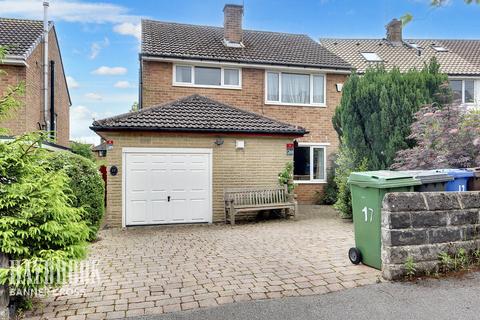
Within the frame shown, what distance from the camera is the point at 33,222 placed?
3875 millimetres

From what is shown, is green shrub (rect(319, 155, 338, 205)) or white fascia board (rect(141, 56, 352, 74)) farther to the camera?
green shrub (rect(319, 155, 338, 205))

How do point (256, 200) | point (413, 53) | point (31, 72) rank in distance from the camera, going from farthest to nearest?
1. point (413, 53)
2. point (31, 72)
3. point (256, 200)

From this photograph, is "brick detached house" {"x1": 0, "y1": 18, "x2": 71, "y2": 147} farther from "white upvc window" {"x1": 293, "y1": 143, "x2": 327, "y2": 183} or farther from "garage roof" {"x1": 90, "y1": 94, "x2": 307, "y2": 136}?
"white upvc window" {"x1": 293, "y1": 143, "x2": 327, "y2": 183}

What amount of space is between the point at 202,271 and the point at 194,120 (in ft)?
19.5

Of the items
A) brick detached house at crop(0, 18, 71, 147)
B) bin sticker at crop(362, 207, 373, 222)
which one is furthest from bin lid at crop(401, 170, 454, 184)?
brick detached house at crop(0, 18, 71, 147)

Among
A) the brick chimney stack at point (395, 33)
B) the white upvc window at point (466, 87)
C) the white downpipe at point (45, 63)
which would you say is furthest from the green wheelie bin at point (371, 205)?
the brick chimney stack at point (395, 33)

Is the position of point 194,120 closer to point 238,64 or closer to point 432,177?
point 238,64

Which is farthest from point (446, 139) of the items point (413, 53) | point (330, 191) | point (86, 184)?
point (413, 53)

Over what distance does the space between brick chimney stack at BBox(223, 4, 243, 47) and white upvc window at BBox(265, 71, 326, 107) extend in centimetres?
277

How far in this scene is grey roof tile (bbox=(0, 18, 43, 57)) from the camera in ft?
41.7

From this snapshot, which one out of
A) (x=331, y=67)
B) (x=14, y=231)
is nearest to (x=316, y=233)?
(x=14, y=231)

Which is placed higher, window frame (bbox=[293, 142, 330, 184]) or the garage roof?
the garage roof

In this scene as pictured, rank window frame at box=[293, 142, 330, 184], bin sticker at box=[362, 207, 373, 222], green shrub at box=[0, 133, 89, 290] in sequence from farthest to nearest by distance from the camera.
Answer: window frame at box=[293, 142, 330, 184], bin sticker at box=[362, 207, 373, 222], green shrub at box=[0, 133, 89, 290]

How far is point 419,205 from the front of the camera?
4.78 meters
